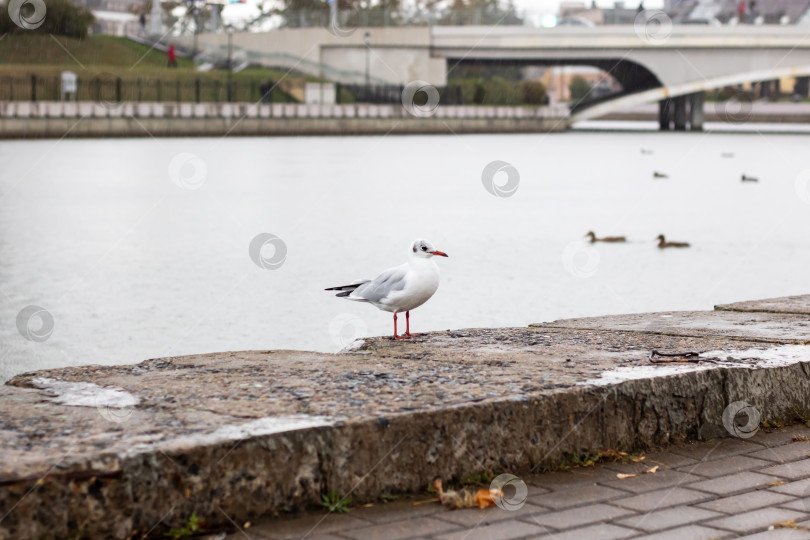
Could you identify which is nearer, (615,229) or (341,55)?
(615,229)

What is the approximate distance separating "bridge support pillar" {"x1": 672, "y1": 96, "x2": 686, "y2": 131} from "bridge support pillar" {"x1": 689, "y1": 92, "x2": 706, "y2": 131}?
1.65 ft

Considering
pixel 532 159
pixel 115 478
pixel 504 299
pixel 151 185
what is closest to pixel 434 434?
pixel 115 478

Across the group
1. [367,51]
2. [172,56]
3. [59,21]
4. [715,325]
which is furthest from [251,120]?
[715,325]

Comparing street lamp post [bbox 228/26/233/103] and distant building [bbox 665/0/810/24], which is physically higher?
distant building [bbox 665/0/810/24]

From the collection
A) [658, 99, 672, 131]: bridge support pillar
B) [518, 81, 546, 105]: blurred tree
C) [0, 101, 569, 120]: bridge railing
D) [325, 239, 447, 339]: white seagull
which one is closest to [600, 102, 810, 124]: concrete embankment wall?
[658, 99, 672, 131]: bridge support pillar

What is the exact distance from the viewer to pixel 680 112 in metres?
82.7

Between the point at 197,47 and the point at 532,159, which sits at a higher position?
the point at 197,47

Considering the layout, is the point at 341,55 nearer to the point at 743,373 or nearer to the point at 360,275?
the point at 360,275

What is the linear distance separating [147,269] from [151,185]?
17384 millimetres

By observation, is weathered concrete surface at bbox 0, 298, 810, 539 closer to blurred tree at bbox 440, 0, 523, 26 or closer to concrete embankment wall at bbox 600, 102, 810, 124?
blurred tree at bbox 440, 0, 523, 26

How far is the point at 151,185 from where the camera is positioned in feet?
112

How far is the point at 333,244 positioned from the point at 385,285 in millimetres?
14160

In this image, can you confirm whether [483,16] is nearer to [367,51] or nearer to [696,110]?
[367,51]

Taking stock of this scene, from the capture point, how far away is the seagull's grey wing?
6480 millimetres
